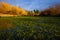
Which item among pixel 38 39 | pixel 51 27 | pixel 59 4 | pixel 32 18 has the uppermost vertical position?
pixel 59 4

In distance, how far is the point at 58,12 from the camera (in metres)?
1.98

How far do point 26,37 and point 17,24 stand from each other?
24 centimetres

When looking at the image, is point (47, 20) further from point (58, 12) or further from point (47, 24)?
point (58, 12)

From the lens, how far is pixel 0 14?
2020 millimetres

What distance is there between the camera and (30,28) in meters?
1.95

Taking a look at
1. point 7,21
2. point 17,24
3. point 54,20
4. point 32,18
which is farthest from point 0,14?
point 54,20

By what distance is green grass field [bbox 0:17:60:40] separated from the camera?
6.24ft

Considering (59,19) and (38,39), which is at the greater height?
(59,19)

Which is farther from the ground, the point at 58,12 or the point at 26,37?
the point at 58,12

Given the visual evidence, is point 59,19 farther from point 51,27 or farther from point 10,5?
point 10,5

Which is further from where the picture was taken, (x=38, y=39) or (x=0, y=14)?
(x=0, y=14)

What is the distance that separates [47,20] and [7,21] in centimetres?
59

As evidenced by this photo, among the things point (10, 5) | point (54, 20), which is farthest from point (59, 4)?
point (10, 5)

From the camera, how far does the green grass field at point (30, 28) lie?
1.90m
